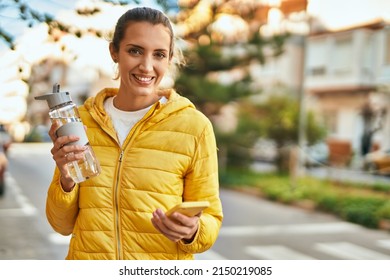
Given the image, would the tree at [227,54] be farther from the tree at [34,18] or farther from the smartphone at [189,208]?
the smartphone at [189,208]

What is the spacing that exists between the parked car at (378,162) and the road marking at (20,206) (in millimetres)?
2566

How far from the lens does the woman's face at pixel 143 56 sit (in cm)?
101

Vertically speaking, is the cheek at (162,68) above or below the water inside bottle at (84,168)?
above

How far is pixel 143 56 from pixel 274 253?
7.67ft

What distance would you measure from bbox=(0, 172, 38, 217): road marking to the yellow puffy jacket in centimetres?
182

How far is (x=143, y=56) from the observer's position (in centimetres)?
102

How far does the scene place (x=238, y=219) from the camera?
12.8 feet

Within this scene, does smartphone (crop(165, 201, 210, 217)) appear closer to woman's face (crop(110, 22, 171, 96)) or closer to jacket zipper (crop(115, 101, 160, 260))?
jacket zipper (crop(115, 101, 160, 260))

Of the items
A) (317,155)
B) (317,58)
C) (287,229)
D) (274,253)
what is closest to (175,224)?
(274,253)

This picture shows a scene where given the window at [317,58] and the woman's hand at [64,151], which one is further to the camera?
the window at [317,58]

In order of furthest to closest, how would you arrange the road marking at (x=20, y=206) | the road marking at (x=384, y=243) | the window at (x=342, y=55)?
the window at (x=342, y=55), the road marking at (x=384, y=243), the road marking at (x=20, y=206)

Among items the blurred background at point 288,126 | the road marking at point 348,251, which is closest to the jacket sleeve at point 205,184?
the blurred background at point 288,126
